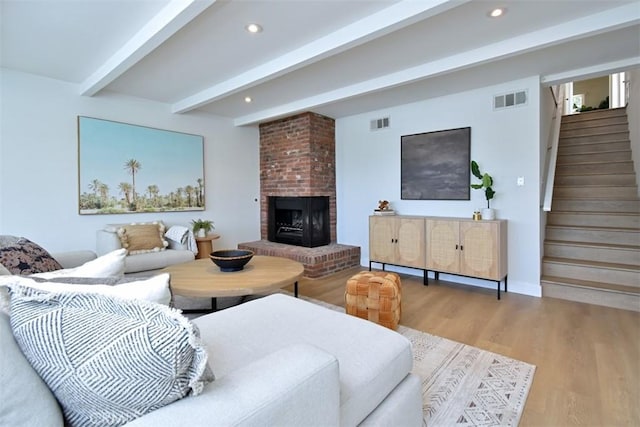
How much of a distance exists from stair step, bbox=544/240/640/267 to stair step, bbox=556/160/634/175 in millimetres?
1572

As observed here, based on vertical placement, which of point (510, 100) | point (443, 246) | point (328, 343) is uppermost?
point (510, 100)

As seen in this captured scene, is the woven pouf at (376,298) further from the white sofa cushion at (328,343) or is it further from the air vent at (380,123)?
the air vent at (380,123)

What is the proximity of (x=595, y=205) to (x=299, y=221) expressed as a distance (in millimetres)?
3948

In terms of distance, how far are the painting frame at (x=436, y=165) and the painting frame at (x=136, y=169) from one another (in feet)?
9.94

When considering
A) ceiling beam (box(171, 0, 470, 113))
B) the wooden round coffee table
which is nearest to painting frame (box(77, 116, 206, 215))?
ceiling beam (box(171, 0, 470, 113))

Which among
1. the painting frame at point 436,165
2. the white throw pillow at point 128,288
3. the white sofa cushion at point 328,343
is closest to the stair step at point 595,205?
the painting frame at point 436,165

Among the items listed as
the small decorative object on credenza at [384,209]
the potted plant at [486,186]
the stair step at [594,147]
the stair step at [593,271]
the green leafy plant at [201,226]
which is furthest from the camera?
the stair step at [594,147]

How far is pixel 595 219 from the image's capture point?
3.85m

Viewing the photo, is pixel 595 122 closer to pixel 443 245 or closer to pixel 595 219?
pixel 595 219

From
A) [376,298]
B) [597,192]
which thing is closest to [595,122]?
[597,192]

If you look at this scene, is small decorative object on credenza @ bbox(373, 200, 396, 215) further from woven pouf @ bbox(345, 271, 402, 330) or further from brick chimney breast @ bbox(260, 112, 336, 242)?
woven pouf @ bbox(345, 271, 402, 330)

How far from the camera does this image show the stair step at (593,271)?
10.2 ft

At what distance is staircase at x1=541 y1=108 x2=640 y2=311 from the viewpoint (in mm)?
3172

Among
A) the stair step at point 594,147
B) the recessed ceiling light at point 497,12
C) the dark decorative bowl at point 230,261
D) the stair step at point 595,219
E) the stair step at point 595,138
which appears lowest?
the dark decorative bowl at point 230,261
